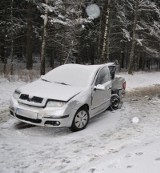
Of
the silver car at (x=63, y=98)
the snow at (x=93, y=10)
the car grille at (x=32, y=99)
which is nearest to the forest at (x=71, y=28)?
the snow at (x=93, y=10)

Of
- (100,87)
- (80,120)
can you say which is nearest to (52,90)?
(80,120)

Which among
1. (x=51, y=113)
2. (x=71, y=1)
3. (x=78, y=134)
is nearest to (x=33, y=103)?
(x=51, y=113)

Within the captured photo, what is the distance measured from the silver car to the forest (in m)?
8.34

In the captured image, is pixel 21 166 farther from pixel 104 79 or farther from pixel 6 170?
pixel 104 79

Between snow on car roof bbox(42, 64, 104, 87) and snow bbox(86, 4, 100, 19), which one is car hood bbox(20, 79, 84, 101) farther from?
snow bbox(86, 4, 100, 19)

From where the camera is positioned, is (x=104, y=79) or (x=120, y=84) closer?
(x=104, y=79)

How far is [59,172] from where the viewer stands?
586cm

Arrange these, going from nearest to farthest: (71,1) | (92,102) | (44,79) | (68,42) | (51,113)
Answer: (51,113), (92,102), (44,79), (71,1), (68,42)

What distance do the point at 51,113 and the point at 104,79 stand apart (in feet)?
9.69

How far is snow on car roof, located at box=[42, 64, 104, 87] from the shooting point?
961cm

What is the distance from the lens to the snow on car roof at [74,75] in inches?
378

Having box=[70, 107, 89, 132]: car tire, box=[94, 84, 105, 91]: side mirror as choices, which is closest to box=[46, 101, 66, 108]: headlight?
box=[70, 107, 89, 132]: car tire

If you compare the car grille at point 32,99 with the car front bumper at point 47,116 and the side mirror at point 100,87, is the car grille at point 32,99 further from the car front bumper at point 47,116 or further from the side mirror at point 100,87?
the side mirror at point 100,87

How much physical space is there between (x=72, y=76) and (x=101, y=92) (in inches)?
40.0
